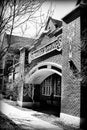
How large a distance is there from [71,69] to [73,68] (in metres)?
0.11

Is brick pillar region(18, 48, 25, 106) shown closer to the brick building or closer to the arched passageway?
the arched passageway

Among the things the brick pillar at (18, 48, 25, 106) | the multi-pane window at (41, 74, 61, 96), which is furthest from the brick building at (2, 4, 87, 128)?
the multi-pane window at (41, 74, 61, 96)

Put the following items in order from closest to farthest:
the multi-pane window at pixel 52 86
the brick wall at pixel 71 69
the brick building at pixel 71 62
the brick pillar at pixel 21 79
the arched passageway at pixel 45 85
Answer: the brick building at pixel 71 62, the brick wall at pixel 71 69, the arched passageway at pixel 45 85, the brick pillar at pixel 21 79, the multi-pane window at pixel 52 86

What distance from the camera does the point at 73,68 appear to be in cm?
785

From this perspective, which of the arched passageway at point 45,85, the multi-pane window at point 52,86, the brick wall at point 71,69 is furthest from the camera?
the multi-pane window at point 52,86

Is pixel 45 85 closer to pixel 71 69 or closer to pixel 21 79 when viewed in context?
pixel 21 79

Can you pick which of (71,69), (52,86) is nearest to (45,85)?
(52,86)

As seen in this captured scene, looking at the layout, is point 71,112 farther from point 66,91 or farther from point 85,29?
point 85,29

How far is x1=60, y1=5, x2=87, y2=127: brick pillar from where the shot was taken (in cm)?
723

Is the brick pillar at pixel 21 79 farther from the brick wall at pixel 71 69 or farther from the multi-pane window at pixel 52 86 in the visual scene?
the brick wall at pixel 71 69

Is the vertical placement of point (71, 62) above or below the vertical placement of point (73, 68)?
above

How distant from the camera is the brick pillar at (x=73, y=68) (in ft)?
23.7

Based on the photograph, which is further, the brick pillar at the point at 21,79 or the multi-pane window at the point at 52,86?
the multi-pane window at the point at 52,86

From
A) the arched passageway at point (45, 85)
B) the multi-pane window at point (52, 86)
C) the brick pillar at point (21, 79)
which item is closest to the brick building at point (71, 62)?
the arched passageway at point (45, 85)
